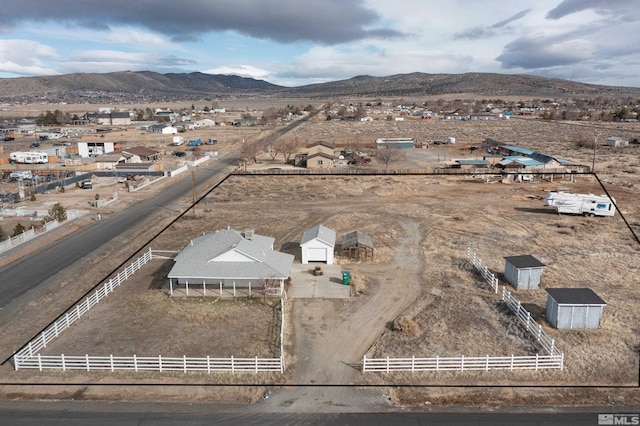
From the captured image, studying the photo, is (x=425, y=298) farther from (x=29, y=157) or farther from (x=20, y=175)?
(x=29, y=157)

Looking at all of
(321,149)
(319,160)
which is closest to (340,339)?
(319,160)

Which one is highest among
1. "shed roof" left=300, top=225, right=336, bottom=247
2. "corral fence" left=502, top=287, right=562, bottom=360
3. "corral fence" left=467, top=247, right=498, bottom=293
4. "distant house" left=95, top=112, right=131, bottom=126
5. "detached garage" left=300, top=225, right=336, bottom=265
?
"distant house" left=95, top=112, right=131, bottom=126

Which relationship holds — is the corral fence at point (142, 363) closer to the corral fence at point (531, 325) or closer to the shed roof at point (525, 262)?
the corral fence at point (531, 325)

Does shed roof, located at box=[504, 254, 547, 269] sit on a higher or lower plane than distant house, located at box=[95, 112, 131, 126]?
lower

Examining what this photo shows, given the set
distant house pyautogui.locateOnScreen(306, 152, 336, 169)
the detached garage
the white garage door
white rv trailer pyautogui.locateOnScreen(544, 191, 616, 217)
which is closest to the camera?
the detached garage

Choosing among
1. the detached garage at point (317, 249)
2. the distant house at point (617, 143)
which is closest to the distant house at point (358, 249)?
the detached garage at point (317, 249)

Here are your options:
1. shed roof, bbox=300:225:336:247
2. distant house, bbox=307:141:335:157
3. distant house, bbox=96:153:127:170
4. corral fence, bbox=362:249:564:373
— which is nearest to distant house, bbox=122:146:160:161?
distant house, bbox=96:153:127:170

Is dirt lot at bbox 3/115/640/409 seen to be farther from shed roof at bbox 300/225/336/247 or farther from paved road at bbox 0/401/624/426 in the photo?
shed roof at bbox 300/225/336/247
